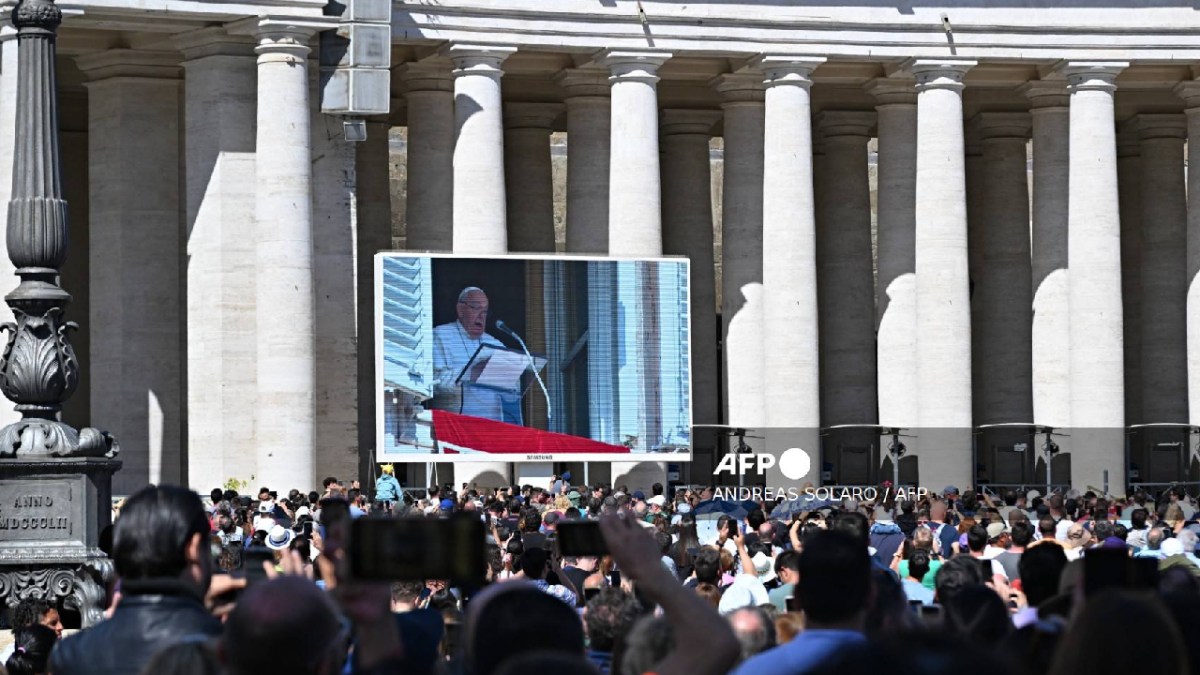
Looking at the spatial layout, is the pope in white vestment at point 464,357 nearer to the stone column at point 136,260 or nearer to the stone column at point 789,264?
the stone column at point 136,260

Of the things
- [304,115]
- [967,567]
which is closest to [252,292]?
[304,115]

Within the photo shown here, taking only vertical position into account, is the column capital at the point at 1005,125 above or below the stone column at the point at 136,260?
above

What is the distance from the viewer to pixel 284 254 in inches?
3342

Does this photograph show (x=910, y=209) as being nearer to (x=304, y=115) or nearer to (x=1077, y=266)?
(x=1077, y=266)

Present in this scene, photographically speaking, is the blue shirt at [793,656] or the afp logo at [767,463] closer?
the blue shirt at [793,656]

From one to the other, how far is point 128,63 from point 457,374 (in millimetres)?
18704

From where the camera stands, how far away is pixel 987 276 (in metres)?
110

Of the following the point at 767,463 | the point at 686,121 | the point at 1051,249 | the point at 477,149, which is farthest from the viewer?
the point at 686,121

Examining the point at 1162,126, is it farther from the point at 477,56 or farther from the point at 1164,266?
the point at 477,56

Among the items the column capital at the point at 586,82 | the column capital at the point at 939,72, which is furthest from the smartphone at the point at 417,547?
the column capital at the point at 939,72

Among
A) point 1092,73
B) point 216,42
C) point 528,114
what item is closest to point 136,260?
point 216,42

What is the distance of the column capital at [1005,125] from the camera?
111m

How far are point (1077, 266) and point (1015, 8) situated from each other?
1107cm

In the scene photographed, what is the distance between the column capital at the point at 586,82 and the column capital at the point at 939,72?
1255 centimetres
